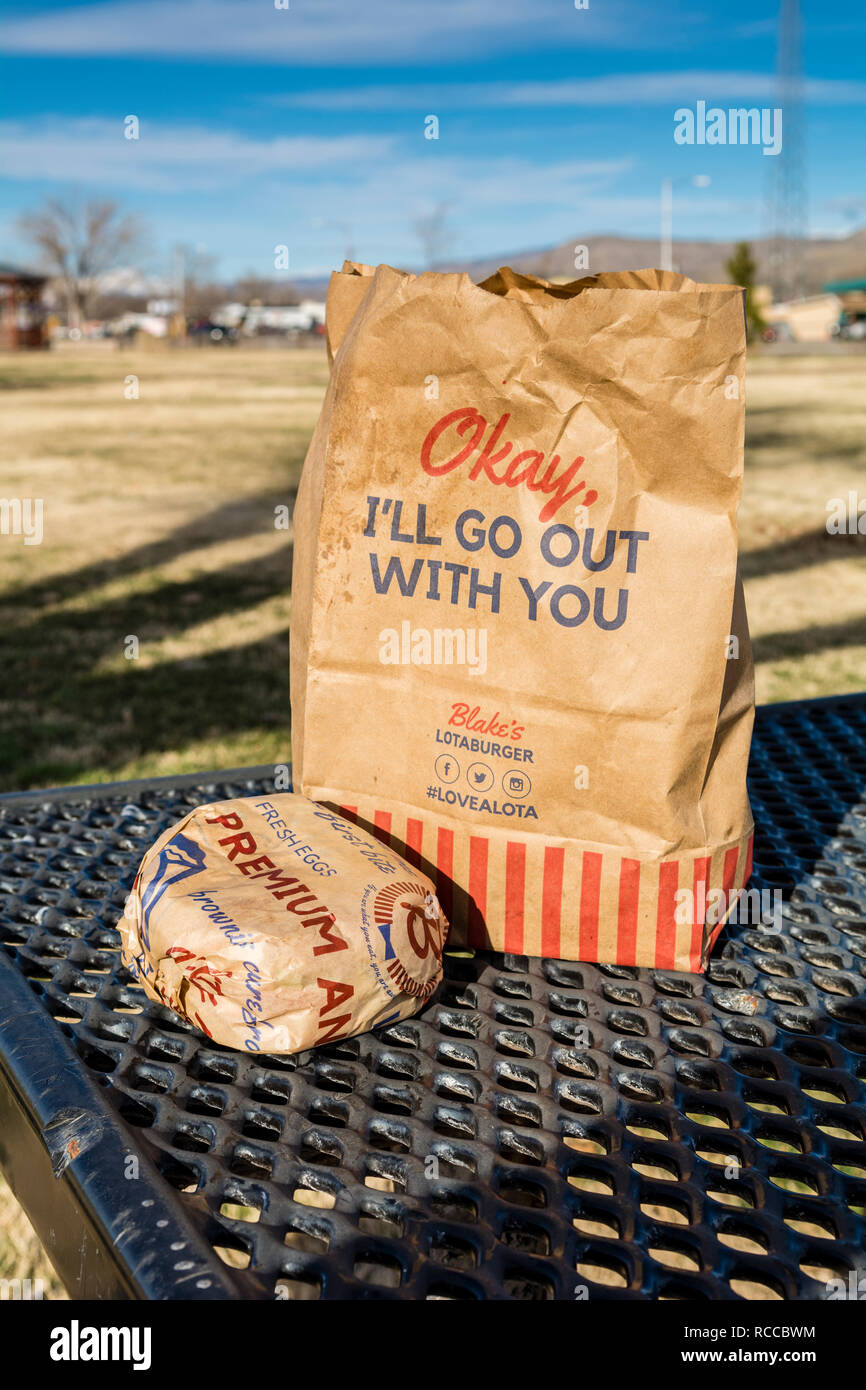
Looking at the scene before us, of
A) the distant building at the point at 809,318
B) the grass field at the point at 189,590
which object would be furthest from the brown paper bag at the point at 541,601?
the distant building at the point at 809,318

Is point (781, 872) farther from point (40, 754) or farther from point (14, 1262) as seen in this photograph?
point (40, 754)

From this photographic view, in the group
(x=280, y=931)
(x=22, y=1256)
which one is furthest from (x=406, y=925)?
(x=22, y=1256)

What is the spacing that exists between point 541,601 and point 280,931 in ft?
1.28

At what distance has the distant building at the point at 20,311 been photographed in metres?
46.5

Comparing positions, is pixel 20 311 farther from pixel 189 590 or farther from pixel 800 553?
pixel 800 553

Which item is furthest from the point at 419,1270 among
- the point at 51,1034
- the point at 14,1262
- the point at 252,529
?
the point at 252,529

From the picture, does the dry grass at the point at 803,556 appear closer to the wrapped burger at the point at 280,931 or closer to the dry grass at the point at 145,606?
the dry grass at the point at 145,606

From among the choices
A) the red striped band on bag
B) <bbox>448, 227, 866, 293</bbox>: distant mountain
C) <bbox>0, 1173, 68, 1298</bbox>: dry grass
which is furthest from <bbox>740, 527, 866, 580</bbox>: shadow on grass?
<bbox>448, 227, 866, 293</bbox>: distant mountain

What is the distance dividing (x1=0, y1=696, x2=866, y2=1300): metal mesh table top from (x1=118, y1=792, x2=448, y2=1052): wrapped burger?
0.13 feet

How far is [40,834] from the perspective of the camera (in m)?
1.38

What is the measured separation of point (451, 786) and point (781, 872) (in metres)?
0.42

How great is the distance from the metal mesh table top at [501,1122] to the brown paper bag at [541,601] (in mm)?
111

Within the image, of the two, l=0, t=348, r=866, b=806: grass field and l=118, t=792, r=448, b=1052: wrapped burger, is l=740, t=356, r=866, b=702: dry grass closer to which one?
l=0, t=348, r=866, b=806: grass field

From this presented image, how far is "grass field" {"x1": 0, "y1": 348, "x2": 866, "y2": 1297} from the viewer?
3.92 m
